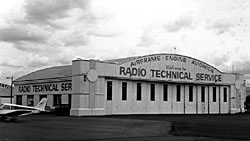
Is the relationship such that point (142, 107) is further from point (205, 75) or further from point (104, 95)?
point (205, 75)

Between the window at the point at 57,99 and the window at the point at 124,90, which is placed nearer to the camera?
the window at the point at 124,90

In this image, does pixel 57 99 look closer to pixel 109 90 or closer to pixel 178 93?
pixel 109 90

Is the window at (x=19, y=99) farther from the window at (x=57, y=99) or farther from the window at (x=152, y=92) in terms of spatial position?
the window at (x=152, y=92)

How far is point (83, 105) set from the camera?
45.4 m

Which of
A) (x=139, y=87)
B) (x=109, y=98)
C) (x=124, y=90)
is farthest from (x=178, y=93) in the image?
(x=109, y=98)

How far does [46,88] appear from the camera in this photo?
5472 centimetres

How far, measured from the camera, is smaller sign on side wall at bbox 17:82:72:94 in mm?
50787

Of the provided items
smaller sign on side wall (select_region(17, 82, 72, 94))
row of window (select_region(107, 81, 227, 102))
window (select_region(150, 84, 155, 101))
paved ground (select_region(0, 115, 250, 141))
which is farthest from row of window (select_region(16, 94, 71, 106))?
paved ground (select_region(0, 115, 250, 141))

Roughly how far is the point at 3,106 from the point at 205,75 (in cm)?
3287

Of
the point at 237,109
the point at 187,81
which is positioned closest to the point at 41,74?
the point at 187,81

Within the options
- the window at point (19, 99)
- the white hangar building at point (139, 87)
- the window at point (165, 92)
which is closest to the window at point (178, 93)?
the white hangar building at point (139, 87)

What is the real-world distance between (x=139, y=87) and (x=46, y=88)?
12.9 metres

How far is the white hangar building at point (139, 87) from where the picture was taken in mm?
46219

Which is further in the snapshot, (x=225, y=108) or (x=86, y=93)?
(x=225, y=108)
